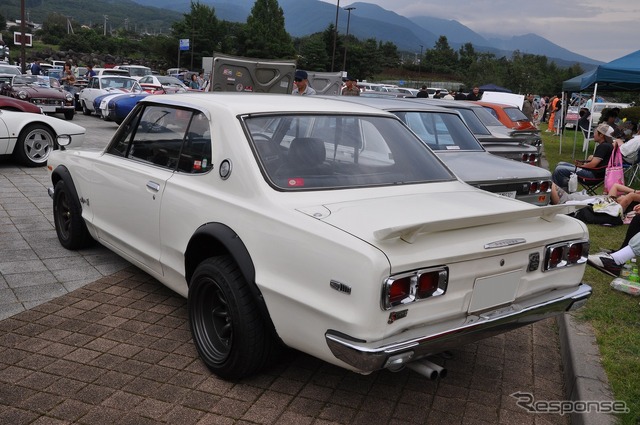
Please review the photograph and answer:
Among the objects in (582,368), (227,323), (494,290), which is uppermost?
(494,290)

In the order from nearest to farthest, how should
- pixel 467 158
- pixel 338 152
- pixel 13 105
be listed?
pixel 338 152 → pixel 467 158 → pixel 13 105

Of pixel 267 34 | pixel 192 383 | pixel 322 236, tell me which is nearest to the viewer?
pixel 322 236

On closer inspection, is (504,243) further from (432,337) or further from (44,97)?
(44,97)

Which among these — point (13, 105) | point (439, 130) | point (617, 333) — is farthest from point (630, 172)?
point (13, 105)

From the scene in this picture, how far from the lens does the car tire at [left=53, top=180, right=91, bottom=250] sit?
541 centimetres

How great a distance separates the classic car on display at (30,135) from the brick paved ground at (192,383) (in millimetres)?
6654

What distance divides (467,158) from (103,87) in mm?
16454

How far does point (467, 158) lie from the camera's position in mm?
6957

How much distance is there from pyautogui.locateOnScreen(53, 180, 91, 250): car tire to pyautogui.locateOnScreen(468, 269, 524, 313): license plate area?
3856mm

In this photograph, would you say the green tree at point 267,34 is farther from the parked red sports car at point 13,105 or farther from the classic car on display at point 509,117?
the parked red sports car at point 13,105

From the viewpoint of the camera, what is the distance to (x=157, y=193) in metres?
4.05

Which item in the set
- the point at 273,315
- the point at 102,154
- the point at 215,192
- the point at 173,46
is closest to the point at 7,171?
the point at 102,154

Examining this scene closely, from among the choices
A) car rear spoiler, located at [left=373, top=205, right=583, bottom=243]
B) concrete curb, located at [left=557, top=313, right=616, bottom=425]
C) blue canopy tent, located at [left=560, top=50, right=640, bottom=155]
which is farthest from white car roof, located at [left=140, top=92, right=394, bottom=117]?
blue canopy tent, located at [left=560, top=50, right=640, bottom=155]

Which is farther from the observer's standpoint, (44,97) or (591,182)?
(44,97)
